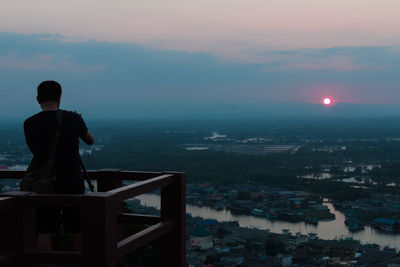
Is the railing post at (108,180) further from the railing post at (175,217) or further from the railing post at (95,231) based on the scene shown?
the railing post at (95,231)

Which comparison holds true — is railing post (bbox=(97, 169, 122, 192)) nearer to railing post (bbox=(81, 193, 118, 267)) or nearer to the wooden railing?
the wooden railing

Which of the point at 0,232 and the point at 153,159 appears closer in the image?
the point at 0,232

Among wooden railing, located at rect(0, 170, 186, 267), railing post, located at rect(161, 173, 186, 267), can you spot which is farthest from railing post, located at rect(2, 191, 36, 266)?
railing post, located at rect(161, 173, 186, 267)

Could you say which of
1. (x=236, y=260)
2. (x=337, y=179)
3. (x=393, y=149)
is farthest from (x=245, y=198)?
(x=393, y=149)

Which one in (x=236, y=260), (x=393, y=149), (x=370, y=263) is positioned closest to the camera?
(x=370, y=263)

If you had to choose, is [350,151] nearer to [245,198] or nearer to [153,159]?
[153,159]

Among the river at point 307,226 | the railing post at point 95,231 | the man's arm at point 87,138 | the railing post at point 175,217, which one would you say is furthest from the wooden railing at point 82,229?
the river at point 307,226
